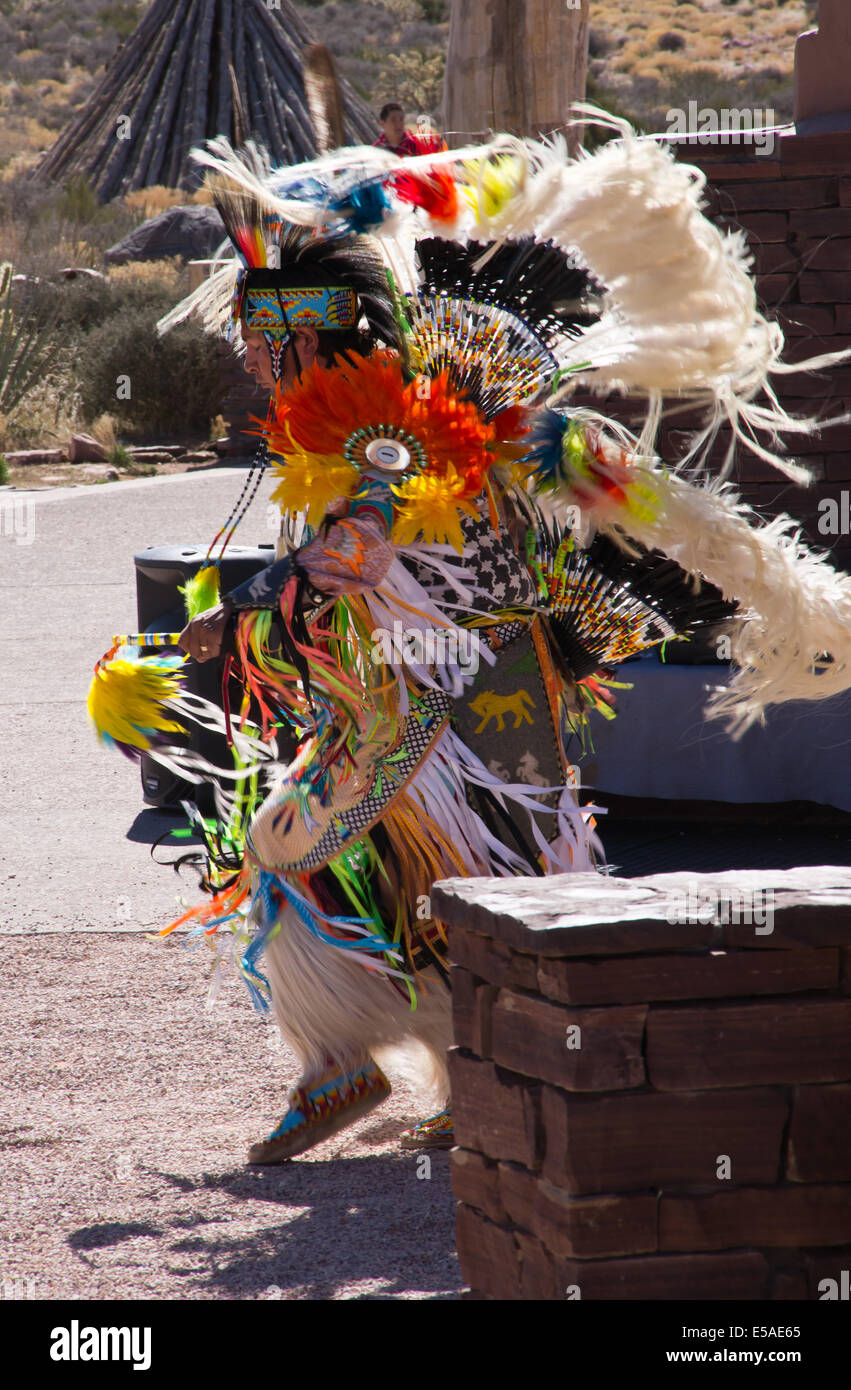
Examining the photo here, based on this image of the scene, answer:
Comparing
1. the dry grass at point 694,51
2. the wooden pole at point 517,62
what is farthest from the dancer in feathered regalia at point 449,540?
the dry grass at point 694,51

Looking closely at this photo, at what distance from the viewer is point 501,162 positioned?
10.3 ft

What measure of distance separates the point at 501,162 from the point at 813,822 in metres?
3.12

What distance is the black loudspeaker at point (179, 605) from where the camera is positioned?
18.2ft

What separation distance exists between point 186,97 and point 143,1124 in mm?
26316

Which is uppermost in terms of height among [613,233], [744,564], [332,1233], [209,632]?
[613,233]

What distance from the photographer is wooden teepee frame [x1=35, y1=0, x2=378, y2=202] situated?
24594 mm

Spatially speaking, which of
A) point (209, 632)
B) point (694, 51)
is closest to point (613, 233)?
point (209, 632)

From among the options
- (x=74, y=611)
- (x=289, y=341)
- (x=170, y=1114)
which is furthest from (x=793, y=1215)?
(x=74, y=611)

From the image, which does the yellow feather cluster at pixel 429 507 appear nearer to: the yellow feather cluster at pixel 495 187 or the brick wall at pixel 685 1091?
the yellow feather cluster at pixel 495 187

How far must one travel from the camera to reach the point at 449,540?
3021mm

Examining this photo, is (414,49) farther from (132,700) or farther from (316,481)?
(316,481)

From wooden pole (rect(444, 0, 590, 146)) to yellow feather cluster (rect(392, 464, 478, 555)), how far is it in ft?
11.7

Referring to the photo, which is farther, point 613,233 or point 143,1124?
point 143,1124

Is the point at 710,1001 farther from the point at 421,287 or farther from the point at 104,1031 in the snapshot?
the point at 104,1031
